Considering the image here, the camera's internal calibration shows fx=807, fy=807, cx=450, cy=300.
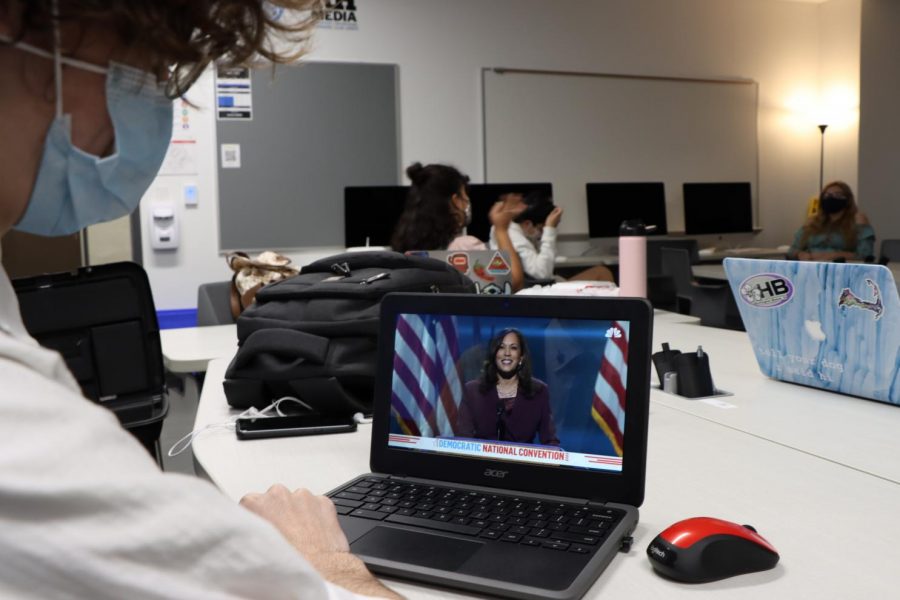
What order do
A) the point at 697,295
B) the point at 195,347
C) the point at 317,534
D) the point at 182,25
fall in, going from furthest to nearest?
the point at 697,295, the point at 195,347, the point at 317,534, the point at 182,25

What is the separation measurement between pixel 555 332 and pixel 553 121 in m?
5.31

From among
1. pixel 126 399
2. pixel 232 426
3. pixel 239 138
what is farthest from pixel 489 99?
pixel 232 426

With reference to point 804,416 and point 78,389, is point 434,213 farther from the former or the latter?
point 78,389

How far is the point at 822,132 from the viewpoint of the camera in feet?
22.9

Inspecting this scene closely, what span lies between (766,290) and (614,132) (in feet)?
16.1

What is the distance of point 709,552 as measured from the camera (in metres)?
0.75

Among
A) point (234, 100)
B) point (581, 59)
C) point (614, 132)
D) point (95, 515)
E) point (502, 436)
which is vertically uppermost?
point (581, 59)

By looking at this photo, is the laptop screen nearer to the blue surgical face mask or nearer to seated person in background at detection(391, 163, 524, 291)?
the blue surgical face mask

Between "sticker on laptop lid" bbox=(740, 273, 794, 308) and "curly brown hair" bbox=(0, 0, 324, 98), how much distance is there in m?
1.10

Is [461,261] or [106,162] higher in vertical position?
[106,162]

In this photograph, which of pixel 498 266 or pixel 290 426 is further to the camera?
pixel 498 266

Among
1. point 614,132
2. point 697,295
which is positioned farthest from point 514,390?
point 614,132

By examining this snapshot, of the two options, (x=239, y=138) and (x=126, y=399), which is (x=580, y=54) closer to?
(x=239, y=138)

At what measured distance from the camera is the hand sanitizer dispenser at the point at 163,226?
5.09m
